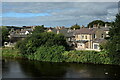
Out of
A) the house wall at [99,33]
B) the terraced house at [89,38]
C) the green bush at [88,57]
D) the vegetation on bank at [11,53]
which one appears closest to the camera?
the green bush at [88,57]

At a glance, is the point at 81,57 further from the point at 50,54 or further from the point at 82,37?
the point at 82,37

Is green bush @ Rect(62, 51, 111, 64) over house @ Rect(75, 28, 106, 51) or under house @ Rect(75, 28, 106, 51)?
under

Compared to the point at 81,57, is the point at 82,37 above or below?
above

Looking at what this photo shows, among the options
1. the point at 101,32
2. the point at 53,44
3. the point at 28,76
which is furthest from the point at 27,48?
the point at 101,32

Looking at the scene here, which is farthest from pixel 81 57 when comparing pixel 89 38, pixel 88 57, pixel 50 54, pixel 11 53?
pixel 11 53

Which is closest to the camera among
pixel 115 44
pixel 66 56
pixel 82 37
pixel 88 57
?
pixel 115 44

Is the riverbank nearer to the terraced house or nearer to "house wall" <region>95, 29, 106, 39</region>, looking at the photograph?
the terraced house

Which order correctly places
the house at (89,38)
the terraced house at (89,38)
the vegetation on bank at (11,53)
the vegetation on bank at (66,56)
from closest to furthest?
the vegetation on bank at (66,56) < the vegetation on bank at (11,53) < the terraced house at (89,38) < the house at (89,38)

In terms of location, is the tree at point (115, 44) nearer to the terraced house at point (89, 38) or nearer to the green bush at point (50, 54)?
the green bush at point (50, 54)

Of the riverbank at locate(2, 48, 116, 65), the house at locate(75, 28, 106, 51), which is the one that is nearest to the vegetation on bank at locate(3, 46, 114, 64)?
the riverbank at locate(2, 48, 116, 65)

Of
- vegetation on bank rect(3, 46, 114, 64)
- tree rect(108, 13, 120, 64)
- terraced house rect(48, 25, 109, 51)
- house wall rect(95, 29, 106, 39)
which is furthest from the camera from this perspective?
house wall rect(95, 29, 106, 39)

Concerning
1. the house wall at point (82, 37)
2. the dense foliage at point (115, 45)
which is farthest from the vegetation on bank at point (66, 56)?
the house wall at point (82, 37)

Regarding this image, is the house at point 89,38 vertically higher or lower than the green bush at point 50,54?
higher

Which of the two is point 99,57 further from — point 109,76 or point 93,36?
point 93,36
